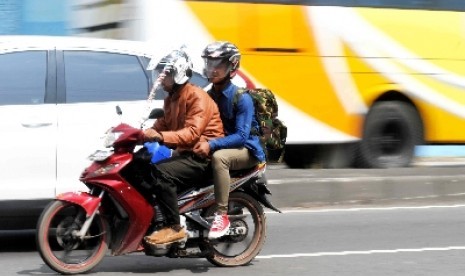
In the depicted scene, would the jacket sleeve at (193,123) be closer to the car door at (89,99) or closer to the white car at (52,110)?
the car door at (89,99)

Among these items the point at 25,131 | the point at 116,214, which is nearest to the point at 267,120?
the point at 116,214

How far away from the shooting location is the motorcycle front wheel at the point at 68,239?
23.8 feet

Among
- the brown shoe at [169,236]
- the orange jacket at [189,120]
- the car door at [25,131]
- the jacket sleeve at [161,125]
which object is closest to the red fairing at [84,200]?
the brown shoe at [169,236]

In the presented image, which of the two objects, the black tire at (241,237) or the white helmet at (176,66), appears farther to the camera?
the black tire at (241,237)

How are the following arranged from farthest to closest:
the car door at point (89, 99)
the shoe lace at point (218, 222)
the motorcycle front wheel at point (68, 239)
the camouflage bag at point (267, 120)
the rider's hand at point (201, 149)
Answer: the car door at point (89, 99) → the camouflage bag at point (267, 120) → the shoe lace at point (218, 222) → the rider's hand at point (201, 149) → the motorcycle front wheel at point (68, 239)

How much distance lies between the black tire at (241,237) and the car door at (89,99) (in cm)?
116

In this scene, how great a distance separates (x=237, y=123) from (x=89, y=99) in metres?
1.55

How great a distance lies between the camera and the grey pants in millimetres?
7664

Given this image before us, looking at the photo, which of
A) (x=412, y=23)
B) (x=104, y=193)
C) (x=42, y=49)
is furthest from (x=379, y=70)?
(x=104, y=193)

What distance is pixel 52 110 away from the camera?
8.59 m

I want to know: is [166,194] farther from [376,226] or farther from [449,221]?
[449,221]

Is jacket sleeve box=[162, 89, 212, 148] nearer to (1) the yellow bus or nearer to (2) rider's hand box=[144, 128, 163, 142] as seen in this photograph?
(2) rider's hand box=[144, 128, 163, 142]

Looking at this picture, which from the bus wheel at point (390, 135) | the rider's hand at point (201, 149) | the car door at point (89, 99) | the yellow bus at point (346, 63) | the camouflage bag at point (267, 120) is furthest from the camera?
the bus wheel at point (390, 135)

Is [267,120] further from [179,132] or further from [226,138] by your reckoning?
[179,132]
